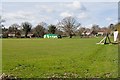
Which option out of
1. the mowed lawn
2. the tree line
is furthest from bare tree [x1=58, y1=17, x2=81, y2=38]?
the mowed lawn

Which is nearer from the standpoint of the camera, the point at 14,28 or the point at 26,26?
the point at 14,28

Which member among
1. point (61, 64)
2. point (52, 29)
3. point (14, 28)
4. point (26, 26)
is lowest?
point (61, 64)

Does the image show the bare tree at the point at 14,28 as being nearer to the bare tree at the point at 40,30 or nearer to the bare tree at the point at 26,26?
the bare tree at the point at 26,26

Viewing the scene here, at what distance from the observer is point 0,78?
31.1 feet

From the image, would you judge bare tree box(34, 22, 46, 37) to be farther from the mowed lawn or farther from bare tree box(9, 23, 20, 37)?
the mowed lawn

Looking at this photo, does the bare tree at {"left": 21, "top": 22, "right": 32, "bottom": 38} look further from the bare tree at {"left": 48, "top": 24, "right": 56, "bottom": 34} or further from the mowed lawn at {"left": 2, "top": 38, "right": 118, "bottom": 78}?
the mowed lawn at {"left": 2, "top": 38, "right": 118, "bottom": 78}

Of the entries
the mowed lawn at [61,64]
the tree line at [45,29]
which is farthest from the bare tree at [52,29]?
the mowed lawn at [61,64]

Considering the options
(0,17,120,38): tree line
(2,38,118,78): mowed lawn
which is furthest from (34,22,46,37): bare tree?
(2,38,118,78): mowed lawn

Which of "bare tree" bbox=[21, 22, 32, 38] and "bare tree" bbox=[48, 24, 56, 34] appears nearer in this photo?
"bare tree" bbox=[21, 22, 32, 38]

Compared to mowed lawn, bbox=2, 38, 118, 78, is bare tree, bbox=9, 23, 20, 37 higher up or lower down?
higher up

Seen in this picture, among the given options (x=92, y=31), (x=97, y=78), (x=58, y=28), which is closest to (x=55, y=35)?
(x=58, y=28)

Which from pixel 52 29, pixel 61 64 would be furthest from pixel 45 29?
pixel 61 64

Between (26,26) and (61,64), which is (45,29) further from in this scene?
(61,64)

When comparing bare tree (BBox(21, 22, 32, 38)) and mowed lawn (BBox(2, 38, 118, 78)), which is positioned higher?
bare tree (BBox(21, 22, 32, 38))
